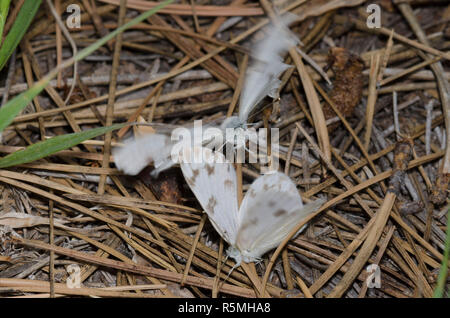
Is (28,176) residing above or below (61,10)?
below

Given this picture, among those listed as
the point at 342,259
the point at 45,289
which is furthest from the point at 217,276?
the point at 45,289

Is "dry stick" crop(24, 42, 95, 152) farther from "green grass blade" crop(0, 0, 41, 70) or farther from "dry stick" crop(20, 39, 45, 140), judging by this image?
"green grass blade" crop(0, 0, 41, 70)

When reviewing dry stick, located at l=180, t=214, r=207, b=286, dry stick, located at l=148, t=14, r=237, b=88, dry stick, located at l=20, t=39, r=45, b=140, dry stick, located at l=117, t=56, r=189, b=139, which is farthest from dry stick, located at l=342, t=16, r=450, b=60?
dry stick, located at l=20, t=39, r=45, b=140

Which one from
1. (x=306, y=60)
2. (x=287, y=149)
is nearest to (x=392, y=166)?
(x=287, y=149)

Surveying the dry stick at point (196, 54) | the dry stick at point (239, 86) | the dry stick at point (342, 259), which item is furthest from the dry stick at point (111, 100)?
the dry stick at point (342, 259)

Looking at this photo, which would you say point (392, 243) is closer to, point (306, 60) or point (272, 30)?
point (306, 60)

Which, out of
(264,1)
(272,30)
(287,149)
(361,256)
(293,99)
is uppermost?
(264,1)
